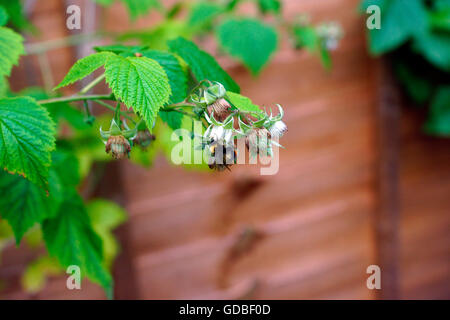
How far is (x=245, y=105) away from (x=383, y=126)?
130 centimetres

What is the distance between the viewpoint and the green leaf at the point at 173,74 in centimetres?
50

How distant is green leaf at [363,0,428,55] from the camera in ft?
4.14

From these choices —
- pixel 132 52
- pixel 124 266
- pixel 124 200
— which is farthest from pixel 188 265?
pixel 132 52

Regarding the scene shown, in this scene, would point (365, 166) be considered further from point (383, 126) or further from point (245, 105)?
point (245, 105)

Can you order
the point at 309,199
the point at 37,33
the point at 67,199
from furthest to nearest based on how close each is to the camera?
the point at 309,199
the point at 37,33
the point at 67,199

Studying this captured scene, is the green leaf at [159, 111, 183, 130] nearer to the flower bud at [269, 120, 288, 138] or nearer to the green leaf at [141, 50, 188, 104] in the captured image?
A: the green leaf at [141, 50, 188, 104]

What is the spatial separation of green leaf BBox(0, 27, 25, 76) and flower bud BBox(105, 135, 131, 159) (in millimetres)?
156

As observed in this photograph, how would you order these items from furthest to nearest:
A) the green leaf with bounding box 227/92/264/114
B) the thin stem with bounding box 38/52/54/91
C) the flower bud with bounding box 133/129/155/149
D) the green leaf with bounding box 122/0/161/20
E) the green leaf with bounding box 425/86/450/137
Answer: the green leaf with bounding box 425/86/450/137
the thin stem with bounding box 38/52/54/91
the green leaf with bounding box 122/0/161/20
the flower bud with bounding box 133/129/155/149
the green leaf with bounding box 227/92/264/114

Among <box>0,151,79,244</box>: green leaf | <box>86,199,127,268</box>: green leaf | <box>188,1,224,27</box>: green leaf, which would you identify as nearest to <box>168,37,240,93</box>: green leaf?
<box>0,151,79,244</box>: green leaf

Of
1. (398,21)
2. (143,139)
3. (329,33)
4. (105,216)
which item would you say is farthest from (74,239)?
Answer: (398,21)

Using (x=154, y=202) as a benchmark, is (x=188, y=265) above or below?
below

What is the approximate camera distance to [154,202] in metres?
1.40

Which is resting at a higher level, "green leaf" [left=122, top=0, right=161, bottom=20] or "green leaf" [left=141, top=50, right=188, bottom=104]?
"green leaf" [left=122, top=0, right=161, bottom=20]

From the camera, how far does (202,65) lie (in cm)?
52
